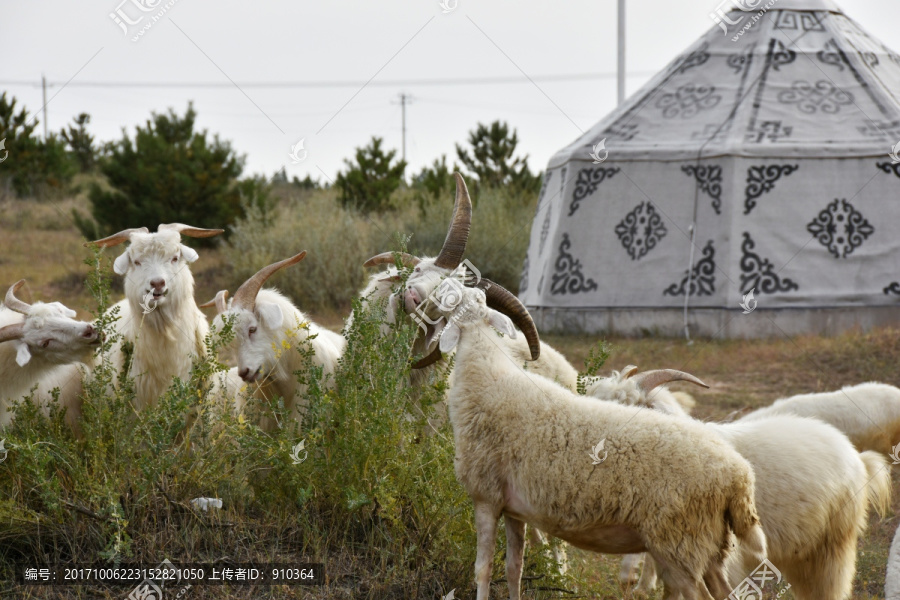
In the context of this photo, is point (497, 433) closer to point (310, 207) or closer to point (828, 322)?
point (828, 322)

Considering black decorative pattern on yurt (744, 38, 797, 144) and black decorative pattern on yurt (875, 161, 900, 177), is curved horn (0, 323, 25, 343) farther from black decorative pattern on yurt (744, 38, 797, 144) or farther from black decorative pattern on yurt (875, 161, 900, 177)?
black decorative pattern on yurt (875, 161, 900, 177)

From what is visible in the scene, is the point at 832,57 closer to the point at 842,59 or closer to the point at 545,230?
the point at 842,59

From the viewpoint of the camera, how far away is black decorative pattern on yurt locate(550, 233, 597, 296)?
44.4 feet

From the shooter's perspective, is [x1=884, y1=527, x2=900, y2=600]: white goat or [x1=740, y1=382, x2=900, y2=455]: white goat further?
[x1=740, y1=382, x2=900, y2=455]: white goat

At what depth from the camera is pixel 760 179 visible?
12.7 meters

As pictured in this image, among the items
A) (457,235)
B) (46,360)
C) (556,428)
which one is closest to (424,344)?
(457,235)

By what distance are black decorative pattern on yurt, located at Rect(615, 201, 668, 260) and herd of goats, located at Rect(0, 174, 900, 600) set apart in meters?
6.83

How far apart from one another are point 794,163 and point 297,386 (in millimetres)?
9327

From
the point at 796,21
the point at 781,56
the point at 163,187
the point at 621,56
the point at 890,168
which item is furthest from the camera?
the point at 163,187

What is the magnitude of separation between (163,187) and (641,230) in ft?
35.3

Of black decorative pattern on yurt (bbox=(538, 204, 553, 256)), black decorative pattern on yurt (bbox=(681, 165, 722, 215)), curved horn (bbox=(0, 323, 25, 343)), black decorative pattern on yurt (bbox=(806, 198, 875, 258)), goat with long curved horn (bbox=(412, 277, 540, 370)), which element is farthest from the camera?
black decorative pattern on yurt (bbox=(538, 204, 553, 256))

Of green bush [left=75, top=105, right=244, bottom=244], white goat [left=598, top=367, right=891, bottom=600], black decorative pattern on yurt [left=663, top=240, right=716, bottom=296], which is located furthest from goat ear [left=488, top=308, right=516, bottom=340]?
green bush [left=75, top=105, right=244, bottom=244]

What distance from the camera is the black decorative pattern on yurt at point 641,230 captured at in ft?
42.9

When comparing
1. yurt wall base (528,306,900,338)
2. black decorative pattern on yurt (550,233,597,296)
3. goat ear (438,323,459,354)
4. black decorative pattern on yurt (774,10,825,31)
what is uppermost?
black decorative pattern on yurt (774,10,825,31)
